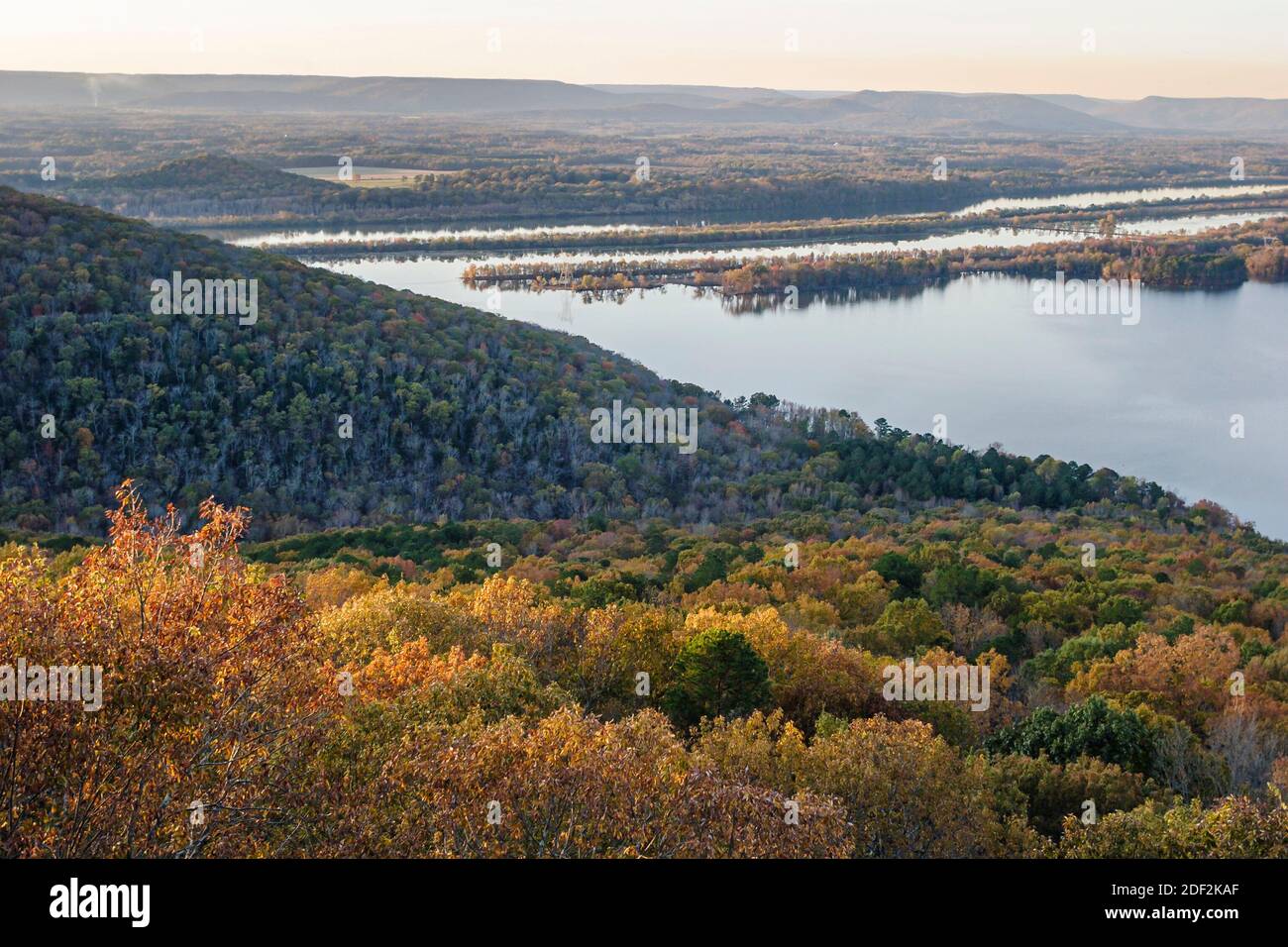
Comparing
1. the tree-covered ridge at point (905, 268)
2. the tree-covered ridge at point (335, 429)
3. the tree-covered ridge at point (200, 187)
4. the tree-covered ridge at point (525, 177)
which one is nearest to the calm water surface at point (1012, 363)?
the tree-covered ridge at point (905, 268)

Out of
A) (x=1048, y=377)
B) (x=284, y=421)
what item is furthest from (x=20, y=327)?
(x=1048, y=377)

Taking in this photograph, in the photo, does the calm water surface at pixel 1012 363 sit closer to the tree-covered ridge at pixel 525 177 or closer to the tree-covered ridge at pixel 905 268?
the tree-covered ridge at pixel 905 268

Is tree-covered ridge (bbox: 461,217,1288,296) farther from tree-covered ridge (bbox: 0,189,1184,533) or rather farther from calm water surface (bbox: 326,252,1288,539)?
tree-covered ridge (bbox: 0,189,1184,533)

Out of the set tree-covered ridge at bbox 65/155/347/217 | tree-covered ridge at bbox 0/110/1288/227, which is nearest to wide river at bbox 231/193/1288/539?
tree-covered ridge at bbox 65/155/347/217

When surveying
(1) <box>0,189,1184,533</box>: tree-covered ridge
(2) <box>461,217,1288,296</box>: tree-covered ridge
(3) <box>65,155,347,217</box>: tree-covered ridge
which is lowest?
(1) <box>0,189,1184,533</box>: tree-covered ridge
